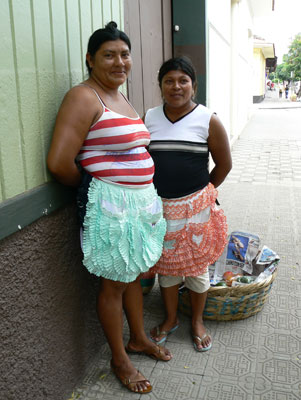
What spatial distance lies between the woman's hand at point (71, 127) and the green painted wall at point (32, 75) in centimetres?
8

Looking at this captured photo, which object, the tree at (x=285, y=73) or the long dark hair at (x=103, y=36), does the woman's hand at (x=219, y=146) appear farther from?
the tree at (x=285, y=73)

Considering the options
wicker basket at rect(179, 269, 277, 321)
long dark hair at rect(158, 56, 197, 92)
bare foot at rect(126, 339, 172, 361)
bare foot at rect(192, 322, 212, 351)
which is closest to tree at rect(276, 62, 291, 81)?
wicker basket at rect(179, 269, 277, 321)

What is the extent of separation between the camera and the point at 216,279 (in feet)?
11.1

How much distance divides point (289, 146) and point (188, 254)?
9182 mm

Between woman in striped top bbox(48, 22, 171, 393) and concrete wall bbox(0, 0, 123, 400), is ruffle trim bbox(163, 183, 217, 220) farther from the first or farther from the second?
concrete wall bbox(0, 0, 123, 400)

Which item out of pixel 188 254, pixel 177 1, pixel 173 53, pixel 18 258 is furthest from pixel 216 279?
pixel 177 1

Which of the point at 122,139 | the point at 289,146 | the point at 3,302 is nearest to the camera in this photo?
the point at 3,302

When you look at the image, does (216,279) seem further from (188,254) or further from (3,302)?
(3,302)

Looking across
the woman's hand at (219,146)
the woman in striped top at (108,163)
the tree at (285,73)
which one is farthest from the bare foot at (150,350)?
the tree at (285,73)

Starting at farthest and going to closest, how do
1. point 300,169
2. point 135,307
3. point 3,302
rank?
point 300,169
point 135,307
point 3,302

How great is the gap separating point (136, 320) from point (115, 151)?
1094 mm

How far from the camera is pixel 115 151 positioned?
7.22 ft

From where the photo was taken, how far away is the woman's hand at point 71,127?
6.73ft

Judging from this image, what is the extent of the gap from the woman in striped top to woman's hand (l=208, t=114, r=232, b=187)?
0.52 metres
